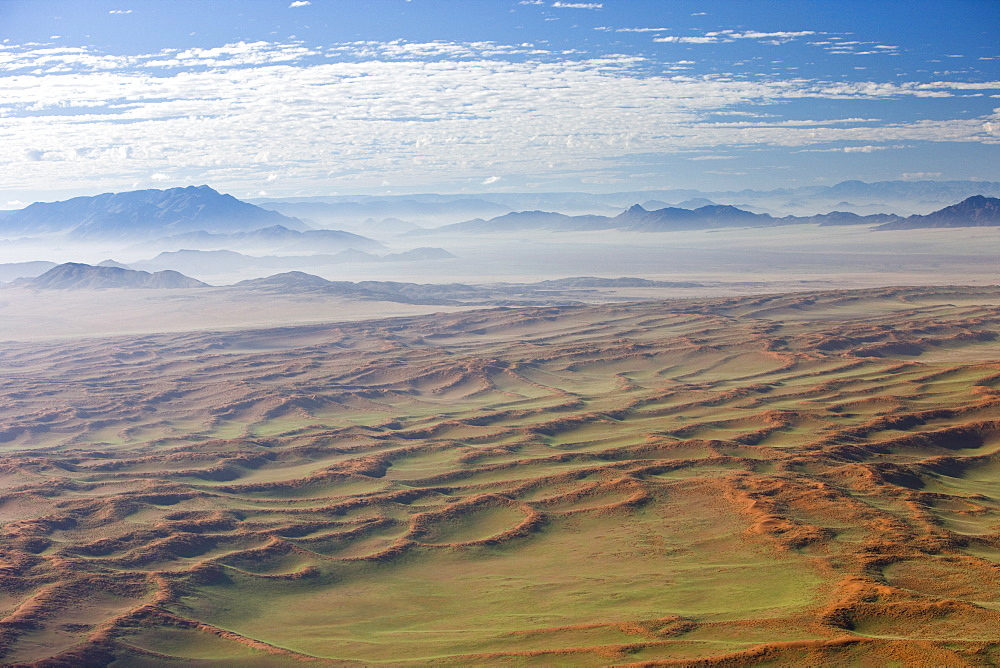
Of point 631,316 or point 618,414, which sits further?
point 631,316

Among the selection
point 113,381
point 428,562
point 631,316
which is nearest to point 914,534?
point 428,562

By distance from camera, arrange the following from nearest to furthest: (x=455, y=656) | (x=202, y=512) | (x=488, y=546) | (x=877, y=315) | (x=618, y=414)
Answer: (x=455, y=656) < (x=488, y=546) < (x=202, y=512) < (x=618, y=414) < (x=877, y=315)

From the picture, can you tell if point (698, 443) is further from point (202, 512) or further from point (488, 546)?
point (202, 512)

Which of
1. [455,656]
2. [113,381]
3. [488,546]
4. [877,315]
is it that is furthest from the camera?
[877,315]
